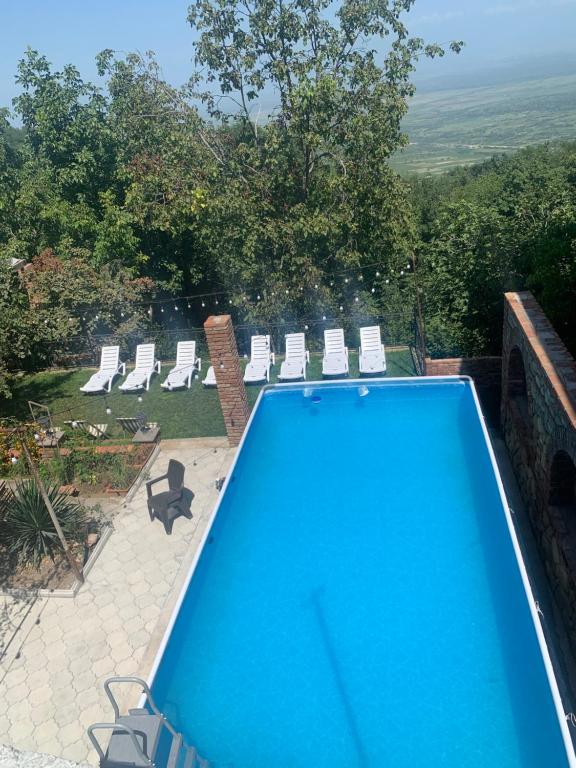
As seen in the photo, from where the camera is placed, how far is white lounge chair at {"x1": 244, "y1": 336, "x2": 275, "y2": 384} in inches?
547

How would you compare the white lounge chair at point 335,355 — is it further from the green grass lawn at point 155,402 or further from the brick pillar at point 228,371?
the brick pillar at point 228,371

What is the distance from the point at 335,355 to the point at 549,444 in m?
7.36

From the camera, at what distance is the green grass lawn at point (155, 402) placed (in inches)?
499

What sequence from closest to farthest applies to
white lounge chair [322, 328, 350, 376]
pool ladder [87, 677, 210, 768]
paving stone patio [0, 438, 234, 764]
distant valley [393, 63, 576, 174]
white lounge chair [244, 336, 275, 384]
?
1. pool ladder [87, 677, 210, 768]
2. paving stone patio [0, 438, 234, 764]
3. white lounge chair [322, 328, 350, 376]
4. white lounge chair [244, 336, 275, 384]
5. distant valley [393, 63, 576, 174]

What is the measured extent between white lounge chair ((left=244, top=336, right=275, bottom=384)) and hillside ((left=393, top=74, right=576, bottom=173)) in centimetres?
3342

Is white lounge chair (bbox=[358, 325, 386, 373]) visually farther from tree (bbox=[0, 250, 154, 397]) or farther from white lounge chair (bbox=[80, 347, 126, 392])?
white lounge chair (bbox=[80, 347, 126, 392])

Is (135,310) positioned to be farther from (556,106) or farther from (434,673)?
(556,106)

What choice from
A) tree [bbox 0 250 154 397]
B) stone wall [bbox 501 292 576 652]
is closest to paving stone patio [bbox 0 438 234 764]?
stone wall [bbox 501 292 576 652]

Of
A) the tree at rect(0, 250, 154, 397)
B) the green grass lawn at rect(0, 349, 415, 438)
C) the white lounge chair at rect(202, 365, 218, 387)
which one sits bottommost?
the green grass lawn at rect(0, 349, 415, 438)

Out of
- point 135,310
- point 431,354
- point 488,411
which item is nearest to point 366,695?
point 488,411

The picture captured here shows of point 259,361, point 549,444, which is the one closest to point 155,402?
point 259,361

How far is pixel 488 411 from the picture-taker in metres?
11.9

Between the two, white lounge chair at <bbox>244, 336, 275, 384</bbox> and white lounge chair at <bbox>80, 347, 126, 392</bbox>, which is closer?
white lounge chair at <bbox>244, 336, 275, 384</bbox>

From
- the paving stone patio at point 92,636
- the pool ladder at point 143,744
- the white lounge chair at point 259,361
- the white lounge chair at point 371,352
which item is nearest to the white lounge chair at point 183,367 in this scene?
the white lounge chair at point 259,361
